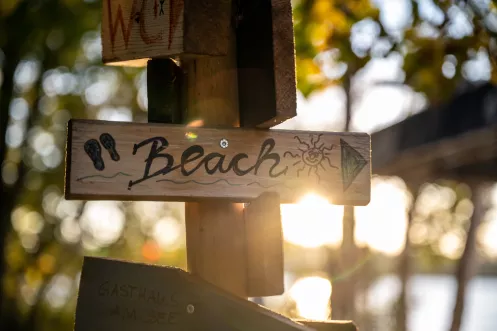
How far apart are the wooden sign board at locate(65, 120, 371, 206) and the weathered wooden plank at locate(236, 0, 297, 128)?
8 cm

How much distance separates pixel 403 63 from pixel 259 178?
2.02 meters

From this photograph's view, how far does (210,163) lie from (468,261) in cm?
710

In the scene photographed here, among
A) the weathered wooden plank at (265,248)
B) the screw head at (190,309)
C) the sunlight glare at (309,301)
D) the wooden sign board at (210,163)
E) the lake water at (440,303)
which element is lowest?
the lake water at (440,303)

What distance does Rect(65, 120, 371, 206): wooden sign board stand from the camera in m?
1.69

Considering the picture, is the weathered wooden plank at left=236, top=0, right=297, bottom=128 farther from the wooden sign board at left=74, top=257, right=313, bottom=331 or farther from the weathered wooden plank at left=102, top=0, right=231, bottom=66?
the wooden sign board at left=74, top=257, right=313, bottom=331

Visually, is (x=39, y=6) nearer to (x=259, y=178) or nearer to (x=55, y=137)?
(x=259, y=178)

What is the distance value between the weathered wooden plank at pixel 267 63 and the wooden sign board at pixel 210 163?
0.28 feet

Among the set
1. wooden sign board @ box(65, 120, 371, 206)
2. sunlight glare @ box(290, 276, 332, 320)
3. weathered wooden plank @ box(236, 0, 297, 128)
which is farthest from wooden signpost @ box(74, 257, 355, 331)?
sunlight glare @ box(290, 276, 332, 320)

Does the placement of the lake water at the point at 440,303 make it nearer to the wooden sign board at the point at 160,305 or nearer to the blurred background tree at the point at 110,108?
the blurred background tree at the point at 110,108

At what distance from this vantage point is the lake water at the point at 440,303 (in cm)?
2361

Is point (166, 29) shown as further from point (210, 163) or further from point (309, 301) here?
point (309, 301)

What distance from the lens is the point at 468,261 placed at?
8234 mm

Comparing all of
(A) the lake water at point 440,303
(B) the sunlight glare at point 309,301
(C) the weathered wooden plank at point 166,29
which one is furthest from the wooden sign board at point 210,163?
(A) the lake water at point 440,303

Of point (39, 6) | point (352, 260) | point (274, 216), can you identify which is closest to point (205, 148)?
point (274, 216)
